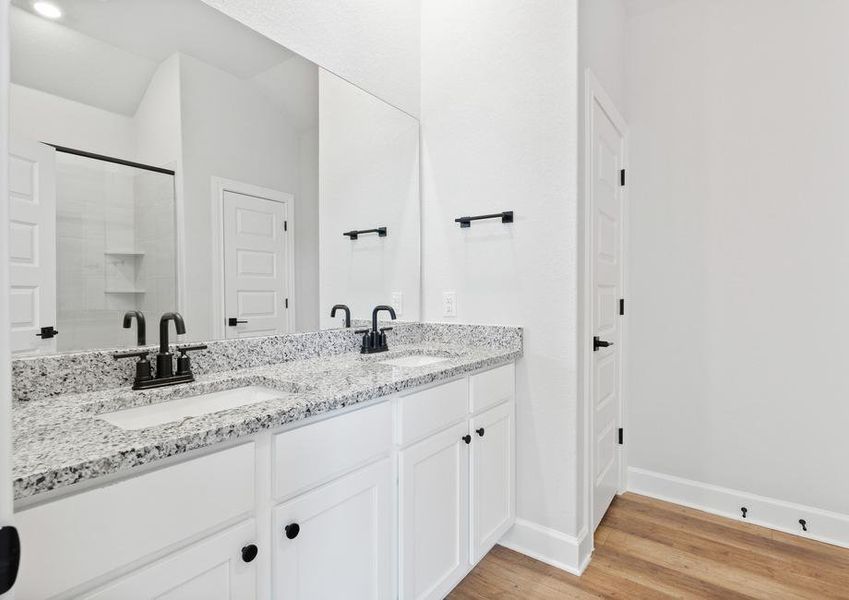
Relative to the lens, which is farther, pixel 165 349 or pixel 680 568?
pixel 680 568

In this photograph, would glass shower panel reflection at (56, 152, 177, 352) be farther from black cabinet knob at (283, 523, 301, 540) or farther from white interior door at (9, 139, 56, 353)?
black cabinet knob at (283, 523, 301, 540)

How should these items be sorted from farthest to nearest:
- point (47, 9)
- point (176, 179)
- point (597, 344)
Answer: point (597, 344)
point (176, 179)
point (47, 9)

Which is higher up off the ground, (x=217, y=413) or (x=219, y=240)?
(x=219, y=240)

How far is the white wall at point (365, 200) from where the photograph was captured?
76.2 inches

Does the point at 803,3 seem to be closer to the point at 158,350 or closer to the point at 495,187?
the point at 495,187

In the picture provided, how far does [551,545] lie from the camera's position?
1910mm

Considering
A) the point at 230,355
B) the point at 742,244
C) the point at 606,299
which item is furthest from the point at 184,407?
the point at 742,244

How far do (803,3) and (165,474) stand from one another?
3.23m

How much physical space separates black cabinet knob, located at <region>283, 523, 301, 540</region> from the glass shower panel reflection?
70cm

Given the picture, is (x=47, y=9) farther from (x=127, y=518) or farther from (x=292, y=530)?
(x=292, y=530)

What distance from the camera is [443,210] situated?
2.26 meters

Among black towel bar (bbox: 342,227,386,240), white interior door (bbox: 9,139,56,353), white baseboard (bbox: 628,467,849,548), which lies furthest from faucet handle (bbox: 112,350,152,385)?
white baseboard (bbox: 628,467,849,548)

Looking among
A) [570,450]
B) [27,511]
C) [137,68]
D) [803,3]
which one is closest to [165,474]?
[27,511]

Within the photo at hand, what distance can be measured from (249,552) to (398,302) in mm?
1475
